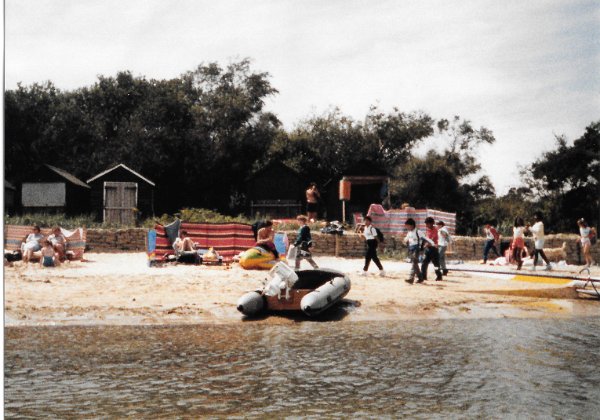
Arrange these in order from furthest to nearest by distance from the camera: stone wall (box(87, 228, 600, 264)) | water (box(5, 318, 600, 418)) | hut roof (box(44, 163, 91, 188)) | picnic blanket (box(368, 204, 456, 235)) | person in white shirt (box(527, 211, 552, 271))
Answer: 1. picnic blanket (box(368, 204, 456, 235))
2. stone wall (box(87, 228, 600, 264))
3. hut roof (box(44, 163, 91, 188))
4. person in white shirt (box(527, 211, 552, 271))
5. water (box(5, 318, 600, 418))

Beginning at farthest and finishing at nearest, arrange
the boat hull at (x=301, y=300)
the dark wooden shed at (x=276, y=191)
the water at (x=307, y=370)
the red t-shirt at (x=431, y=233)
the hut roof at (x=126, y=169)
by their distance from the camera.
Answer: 1. the dark wooden shed at (x=276, y=191)
2. the hut roof at (x=126, y=169)
3. the red t-shirt at (x=431, y=233)
4. the boat hull at (x=301, y=300)
5. the water at (x=307, y=370)

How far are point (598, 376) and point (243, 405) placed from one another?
12.9 ft

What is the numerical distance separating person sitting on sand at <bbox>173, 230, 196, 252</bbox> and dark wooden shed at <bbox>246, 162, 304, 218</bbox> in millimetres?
12376

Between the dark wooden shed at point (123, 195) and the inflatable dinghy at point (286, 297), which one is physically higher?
the dark wooden shed at point (123, 195)

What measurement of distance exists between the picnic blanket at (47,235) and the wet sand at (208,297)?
840 mm

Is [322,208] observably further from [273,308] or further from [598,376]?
[598,376]

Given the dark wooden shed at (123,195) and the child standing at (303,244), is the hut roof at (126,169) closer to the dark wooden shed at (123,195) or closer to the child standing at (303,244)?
the dark wooden shed at (123,195)

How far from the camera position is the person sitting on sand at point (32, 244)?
13.7 metres

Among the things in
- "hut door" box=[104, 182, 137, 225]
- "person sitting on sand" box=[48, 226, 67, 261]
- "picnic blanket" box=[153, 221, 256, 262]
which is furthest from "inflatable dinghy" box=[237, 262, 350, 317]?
"hut door" box=[104, 182, 137, 225]

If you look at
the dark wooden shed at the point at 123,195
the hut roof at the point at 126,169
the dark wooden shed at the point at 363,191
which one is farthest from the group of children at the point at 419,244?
the dark wooden shed at the point at 363,191

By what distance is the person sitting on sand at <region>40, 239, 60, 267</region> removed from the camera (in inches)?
543

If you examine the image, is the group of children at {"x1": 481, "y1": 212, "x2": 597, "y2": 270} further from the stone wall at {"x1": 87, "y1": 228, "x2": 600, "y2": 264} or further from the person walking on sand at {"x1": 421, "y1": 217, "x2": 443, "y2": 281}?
the person walking on sand at {"x1": 421, "y1": 217, "x2": 443, "y2": 281}

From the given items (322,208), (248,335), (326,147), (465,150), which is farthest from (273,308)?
(326,147)

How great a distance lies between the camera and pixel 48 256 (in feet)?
45.8
